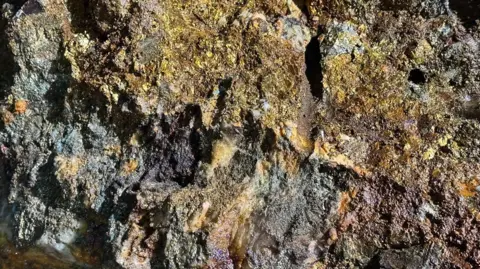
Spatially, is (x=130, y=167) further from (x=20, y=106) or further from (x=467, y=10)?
(x=467, y=10)

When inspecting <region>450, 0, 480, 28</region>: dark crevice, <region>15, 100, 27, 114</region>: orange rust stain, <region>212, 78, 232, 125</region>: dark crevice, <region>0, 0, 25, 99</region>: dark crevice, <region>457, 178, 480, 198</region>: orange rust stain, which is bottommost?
<region>15, 100, 27, 114</region>: orange rust stain

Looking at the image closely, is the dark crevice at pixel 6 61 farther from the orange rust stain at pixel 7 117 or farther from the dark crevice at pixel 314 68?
the dark crevice at pixel 314 68

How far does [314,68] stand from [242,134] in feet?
1.30

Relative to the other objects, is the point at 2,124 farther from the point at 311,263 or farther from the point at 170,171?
the point at 311,263

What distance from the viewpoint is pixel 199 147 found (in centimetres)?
181

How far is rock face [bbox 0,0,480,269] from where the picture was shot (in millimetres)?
1665

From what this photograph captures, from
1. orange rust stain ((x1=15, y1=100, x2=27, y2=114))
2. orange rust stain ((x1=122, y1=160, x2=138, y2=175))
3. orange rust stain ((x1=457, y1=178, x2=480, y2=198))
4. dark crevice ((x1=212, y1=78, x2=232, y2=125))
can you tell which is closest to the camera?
orange rust stain ((x1=457, y1=178, x2=480, y2=198))

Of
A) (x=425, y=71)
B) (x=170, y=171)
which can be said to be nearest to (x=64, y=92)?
(x=170, y=171)

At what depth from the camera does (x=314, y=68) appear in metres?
1.92

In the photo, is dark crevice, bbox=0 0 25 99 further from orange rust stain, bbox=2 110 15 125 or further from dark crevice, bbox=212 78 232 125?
dark crevice, bbox=212 78 232 125

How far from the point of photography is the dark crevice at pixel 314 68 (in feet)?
6.15

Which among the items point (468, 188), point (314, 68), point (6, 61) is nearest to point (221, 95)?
point (314, 68)

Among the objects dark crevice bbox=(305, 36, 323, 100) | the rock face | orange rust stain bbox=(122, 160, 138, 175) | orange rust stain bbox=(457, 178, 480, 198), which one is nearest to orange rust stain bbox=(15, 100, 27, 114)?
the rock face

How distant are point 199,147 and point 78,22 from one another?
0.80 m
